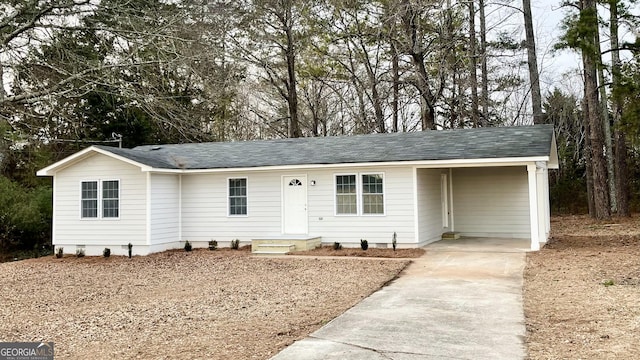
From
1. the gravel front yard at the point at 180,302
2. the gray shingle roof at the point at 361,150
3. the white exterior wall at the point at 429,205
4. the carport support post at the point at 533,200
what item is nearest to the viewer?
the gravel front yard at the point at 180,302

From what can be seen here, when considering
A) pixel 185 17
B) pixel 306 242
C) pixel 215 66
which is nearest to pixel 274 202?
pixel 306 242

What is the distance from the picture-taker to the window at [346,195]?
14539 mm

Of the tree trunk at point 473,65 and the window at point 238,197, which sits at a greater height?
the tree trunk at point 473,65

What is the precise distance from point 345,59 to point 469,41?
5.80 metres

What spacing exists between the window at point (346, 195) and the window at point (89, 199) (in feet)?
23.0

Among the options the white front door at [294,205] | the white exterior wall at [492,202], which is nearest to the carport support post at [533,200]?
the white exterior wall at [492,202]

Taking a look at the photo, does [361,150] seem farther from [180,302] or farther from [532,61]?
[532,61]

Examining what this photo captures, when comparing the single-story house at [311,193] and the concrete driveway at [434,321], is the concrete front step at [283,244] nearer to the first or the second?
the single-story house at [311,193]

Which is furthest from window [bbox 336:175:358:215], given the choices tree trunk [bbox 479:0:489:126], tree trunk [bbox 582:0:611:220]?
tree trunk [bbox 582:0:611:220]

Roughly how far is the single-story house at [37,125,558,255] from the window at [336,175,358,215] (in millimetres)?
29

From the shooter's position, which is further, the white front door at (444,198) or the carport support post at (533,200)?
the white front door at (444,198)

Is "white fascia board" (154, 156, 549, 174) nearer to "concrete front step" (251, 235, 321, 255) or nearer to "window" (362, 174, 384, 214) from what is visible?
"window" (362, 174, 384, 214)

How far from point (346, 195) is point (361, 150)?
1514 millimetres

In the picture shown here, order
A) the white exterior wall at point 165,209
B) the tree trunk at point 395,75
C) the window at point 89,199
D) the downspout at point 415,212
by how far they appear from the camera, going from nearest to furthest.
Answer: the downspout at point 415,212 → the white exterior wall at point 165,209 → the window at point 89,199 → the tree trunk at point 395,75
